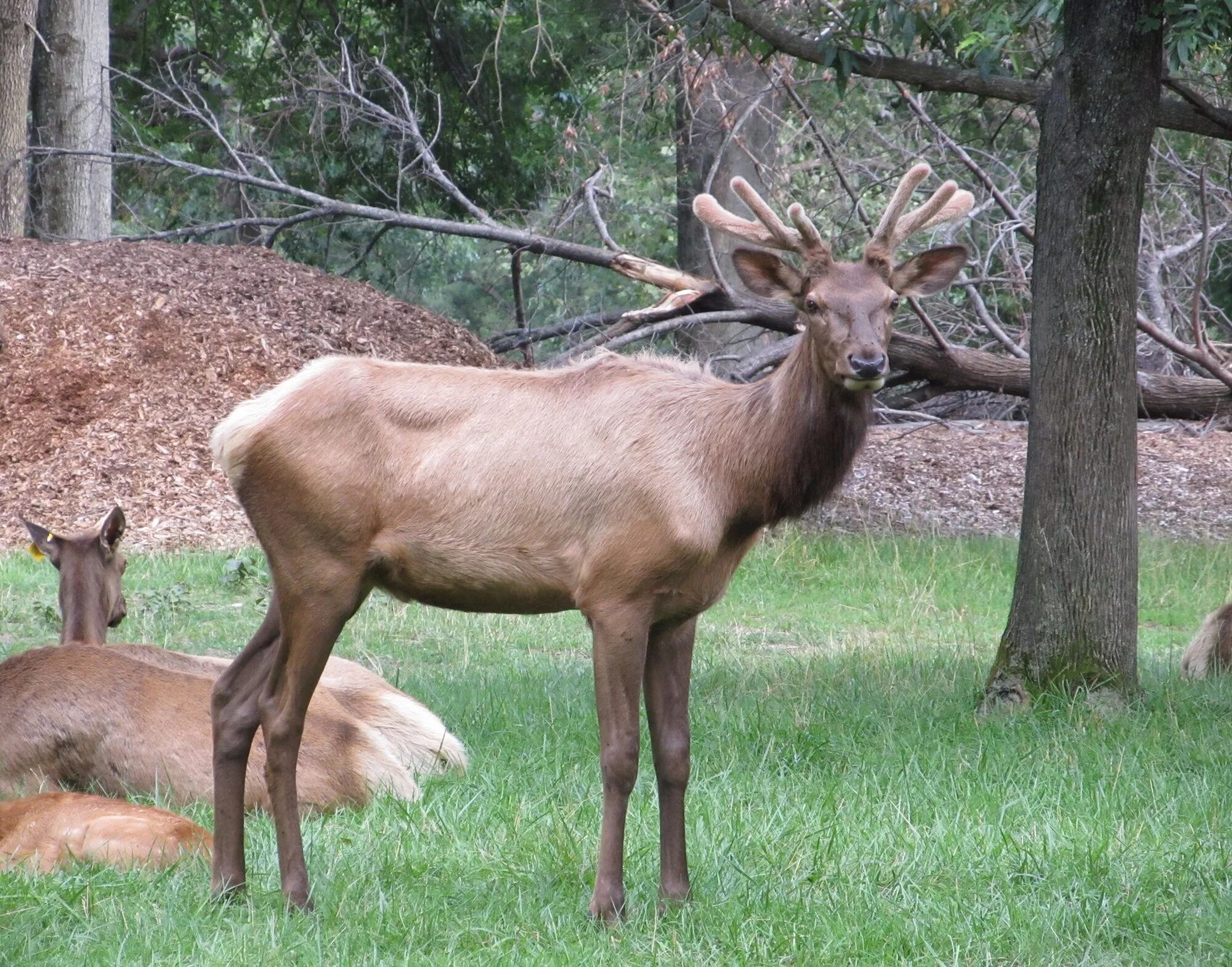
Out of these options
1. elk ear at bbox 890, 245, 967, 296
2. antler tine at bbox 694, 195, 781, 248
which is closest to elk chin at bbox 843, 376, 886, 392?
elk ear at bbox 890, 245, 967, 296

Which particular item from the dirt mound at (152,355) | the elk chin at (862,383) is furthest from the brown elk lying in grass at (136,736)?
the dirt mound at (152,355)

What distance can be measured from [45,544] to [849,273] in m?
4.86

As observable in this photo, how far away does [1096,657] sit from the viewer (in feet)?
23.4

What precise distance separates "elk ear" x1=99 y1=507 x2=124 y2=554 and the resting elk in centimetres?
318

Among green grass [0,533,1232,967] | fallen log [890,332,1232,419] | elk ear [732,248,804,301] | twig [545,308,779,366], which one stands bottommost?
green grass [0,533,1232,967]

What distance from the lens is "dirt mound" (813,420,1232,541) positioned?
531 inches

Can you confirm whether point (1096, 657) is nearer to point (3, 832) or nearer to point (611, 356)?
point (611, 356)

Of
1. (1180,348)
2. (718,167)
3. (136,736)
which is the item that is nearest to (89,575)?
(136,736)

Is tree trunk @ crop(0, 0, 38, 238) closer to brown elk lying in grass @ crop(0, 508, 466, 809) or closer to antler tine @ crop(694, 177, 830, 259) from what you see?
brown elk lying in grass @ crop(0, 508, 466, 809)

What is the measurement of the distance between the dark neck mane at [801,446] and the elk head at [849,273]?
78 millimetres

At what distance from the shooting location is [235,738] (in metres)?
4.81

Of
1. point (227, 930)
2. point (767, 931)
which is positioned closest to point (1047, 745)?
point (767, 931)

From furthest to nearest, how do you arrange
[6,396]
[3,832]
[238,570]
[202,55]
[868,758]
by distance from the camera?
[202,55], [6,396], [238,570], [868,758], [3,832]

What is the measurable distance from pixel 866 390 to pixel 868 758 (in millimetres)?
2242
